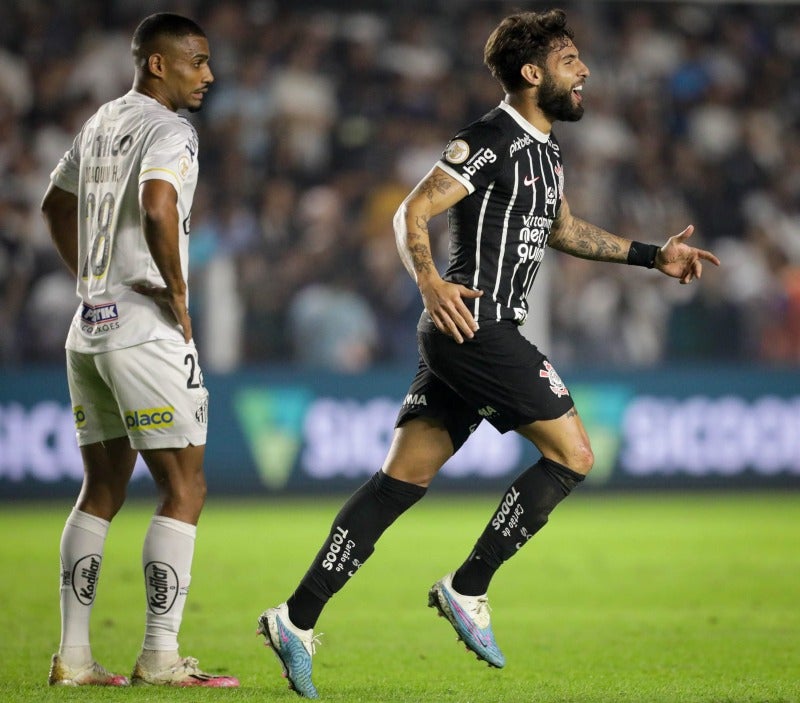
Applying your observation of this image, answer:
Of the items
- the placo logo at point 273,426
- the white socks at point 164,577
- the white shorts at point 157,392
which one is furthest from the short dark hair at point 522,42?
the placo logo at point 273,426

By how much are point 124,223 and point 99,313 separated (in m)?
0.35

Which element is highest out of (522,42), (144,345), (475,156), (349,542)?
(522,42)

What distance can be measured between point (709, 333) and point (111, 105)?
9227mm

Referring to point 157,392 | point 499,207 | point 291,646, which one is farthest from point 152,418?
point 499,207

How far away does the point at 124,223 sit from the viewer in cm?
494

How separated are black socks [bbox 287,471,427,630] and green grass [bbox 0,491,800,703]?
32cm

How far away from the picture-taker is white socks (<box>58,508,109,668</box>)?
505 cm

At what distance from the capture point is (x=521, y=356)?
487 centimetres

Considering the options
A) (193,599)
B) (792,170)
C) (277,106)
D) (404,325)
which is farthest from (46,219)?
(792,170)

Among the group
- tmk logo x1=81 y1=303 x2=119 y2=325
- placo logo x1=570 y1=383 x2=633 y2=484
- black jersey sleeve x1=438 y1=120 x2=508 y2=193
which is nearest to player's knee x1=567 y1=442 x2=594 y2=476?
black jersey sleeve x1=438 y1=120 x2=508 y2=193

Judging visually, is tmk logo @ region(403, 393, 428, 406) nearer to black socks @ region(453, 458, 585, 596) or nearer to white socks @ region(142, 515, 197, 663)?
black socks @ region(453, 458, 585, 596)

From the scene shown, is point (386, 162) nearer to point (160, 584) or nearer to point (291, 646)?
point (160, 584)

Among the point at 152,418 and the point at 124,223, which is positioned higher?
the point at 124,223

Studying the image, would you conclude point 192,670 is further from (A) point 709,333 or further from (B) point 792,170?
(B) point 792,170
